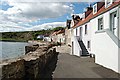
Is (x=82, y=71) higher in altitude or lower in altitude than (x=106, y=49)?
lower

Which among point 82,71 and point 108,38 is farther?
point 108,38

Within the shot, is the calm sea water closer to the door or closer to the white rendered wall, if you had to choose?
the white rendered wall

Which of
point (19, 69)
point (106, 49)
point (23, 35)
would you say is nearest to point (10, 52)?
point (106, 49)

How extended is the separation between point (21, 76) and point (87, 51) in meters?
20.4

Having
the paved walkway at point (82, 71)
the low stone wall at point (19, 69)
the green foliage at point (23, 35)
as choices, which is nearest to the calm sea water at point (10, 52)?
the paved walkway at point (82, 71)

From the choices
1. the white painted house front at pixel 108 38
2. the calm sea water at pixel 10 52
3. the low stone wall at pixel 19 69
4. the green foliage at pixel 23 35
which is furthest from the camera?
the green foliage at pixel 23 35

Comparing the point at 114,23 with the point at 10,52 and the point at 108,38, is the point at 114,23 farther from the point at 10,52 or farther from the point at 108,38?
the point at 10,52

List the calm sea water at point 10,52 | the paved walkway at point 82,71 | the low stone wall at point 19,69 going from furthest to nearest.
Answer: the calm sea water at point 10,52 → the paved walkway at point 82,71 → the low stone wall at point 19,69

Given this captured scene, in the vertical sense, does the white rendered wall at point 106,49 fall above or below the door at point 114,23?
below

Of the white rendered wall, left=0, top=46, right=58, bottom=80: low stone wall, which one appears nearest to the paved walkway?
the white rendered wall

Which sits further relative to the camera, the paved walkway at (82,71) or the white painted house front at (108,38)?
the white painted house front at (108,38)

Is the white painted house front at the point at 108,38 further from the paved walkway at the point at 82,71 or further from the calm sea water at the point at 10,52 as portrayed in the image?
the calm sea water at the point at 10,52

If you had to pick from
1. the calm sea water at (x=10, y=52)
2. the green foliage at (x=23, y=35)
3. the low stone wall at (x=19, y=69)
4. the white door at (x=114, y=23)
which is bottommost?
the calm sea water at (x=10, y=52)

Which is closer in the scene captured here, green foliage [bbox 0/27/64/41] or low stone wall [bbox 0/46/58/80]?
low stone wall [bbox 0/46/58/80]
